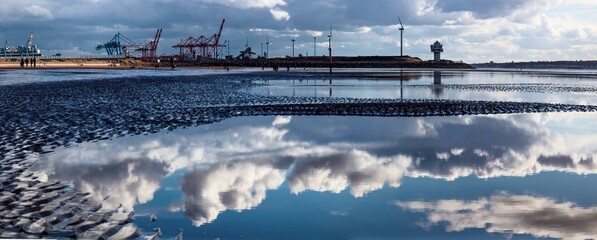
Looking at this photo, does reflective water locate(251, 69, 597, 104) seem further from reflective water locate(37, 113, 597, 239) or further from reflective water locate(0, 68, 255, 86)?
reflective water locate(0, 68, 255, 86)

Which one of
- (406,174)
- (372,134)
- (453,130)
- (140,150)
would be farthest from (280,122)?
(406,174)

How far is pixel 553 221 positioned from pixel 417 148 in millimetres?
7965

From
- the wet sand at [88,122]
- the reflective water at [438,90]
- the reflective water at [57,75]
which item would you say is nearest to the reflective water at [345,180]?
the wet sand at [88,122]

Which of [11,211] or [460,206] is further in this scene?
[460,206]

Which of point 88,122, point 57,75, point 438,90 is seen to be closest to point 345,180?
point 88,122

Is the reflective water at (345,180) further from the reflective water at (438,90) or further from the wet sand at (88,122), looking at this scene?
the reflective water at (438,90)

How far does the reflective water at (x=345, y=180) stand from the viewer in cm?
905

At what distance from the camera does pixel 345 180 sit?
1253 cm

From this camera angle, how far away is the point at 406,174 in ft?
43.7

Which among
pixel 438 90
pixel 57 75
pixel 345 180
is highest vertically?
pixel 57 75

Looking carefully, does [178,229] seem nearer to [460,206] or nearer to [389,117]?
[460,206]

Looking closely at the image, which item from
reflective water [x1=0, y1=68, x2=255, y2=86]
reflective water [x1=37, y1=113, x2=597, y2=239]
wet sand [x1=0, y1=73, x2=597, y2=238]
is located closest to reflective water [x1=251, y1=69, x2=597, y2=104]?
wet sand [x1=0, y1=73, x2=597, y2=238]

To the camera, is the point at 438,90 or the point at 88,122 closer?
the point at 88,122

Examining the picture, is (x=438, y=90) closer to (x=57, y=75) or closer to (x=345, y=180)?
(x=345, y=180)
